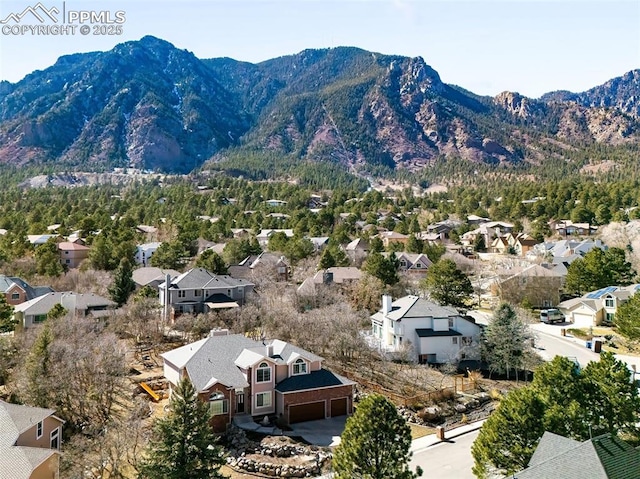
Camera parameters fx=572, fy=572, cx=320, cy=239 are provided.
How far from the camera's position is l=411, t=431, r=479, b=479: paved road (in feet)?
76.1

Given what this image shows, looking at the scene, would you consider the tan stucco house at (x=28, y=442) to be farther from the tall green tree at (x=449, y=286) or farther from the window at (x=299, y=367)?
the tall green tree at (x=449, y=286)

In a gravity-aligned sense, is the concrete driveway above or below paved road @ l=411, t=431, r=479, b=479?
below

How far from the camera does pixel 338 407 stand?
3052 cm

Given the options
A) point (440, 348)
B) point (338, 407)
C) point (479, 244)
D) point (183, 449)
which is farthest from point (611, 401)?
point (479, 244)

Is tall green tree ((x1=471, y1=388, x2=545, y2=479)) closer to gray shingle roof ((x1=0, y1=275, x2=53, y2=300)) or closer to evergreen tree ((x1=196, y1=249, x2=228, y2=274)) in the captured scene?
evergreen tree ((x1=196, y1=249, x2=228, y2=274))

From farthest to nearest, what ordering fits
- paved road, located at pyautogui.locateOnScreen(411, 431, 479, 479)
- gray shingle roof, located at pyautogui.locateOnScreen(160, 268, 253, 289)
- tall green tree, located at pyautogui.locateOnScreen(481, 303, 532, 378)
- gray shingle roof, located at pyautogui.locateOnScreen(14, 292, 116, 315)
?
gray shingle roof, located at pyautogui.locateOnScreen(160, 268, 253, 289)
gray shingle roof, located at pyautogui.locateOnScreen(14, 292, 116, 315)
tall green tree, located at pyautogui.locateOnScreen(481, 303, 532, 378)
paved road, located at pyautogui.locateOnScreen(411, 431, 479, 479)

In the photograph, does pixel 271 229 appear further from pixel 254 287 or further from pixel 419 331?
pixel 419 331

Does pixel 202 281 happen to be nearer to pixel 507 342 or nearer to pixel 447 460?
pixel 507 342

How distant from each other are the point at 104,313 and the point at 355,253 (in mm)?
33767

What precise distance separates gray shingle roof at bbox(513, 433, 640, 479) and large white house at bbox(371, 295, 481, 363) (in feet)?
75.2

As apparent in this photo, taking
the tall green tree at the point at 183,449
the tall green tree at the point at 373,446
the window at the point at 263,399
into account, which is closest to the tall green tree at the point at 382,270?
the window at the point at 263,399

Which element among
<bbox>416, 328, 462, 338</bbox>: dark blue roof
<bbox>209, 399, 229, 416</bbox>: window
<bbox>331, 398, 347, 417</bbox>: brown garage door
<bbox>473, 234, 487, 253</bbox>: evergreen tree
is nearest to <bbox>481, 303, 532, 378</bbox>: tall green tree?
<bbox>416, 328, 462, 338</bbox>: dark blue roof

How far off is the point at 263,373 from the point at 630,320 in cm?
2787

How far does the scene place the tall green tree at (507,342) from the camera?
37.2 metres
